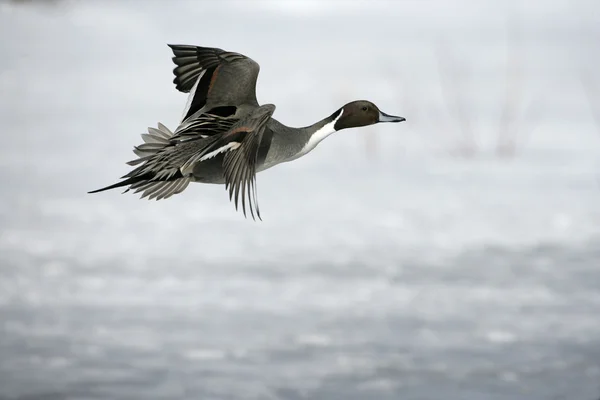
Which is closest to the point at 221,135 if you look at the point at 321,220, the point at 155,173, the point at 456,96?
the point at 155,173

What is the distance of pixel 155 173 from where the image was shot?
2.71 meters

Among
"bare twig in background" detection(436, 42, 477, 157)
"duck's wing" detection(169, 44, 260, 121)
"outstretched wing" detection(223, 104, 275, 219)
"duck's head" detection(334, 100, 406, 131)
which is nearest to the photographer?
"outstretched wing" detection(223, 104, 275, 219)

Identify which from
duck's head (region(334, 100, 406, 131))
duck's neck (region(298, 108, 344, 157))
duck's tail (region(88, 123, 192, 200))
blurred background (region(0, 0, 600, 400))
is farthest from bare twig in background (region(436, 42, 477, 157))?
duck's tail (region(88, 123, 192, 200))

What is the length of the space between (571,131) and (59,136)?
4.91 metres

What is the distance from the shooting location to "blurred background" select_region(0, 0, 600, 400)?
6012 mm

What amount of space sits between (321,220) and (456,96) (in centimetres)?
234

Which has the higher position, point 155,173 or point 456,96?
point 456,96

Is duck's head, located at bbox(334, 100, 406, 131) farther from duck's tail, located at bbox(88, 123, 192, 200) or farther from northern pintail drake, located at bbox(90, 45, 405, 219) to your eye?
duck's tail, located at bbox(88, 123, 192, 200)

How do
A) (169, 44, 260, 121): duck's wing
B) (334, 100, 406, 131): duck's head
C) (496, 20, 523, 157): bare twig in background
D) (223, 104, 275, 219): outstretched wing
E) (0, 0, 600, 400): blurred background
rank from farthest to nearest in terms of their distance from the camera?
(496, 20, 523, 157): bare twig in background, (0, 0, 600, 400): blurred background, (334, 100, 406, 131): duck's head, (169, 44, 260, 121): duck's wing, (223, 104, 275, 219): outstretched wing

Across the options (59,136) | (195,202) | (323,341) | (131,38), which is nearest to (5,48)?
(131,38)

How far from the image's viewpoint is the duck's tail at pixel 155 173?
2691 mm

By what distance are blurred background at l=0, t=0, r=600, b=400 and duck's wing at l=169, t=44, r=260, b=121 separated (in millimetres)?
2744

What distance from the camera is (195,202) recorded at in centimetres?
900

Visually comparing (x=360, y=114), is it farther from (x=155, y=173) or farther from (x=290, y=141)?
(x=155, y=173)
